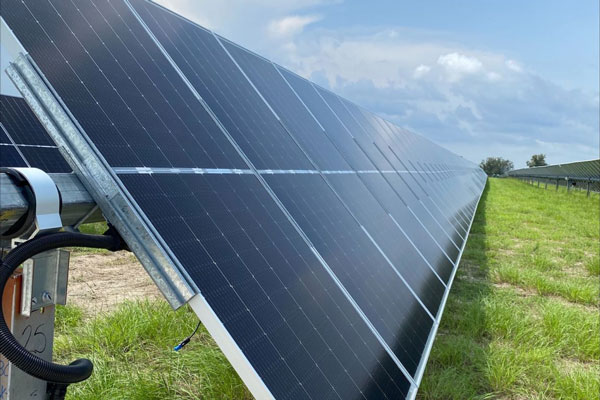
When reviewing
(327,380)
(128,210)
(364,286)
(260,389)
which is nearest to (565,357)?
(364,286)

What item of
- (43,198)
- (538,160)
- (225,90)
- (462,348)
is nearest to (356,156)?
(462,348)

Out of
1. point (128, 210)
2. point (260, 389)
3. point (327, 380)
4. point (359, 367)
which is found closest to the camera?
point (260, 389)

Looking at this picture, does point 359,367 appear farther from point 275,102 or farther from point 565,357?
point 565,357

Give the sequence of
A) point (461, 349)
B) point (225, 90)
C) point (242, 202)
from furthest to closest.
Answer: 1. point (461, 349)
2. point (225, 90)
3. point (242, 202)

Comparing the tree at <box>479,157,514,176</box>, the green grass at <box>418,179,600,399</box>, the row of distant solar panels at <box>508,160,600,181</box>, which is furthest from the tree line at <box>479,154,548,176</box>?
Result: the green grass at <box>418,179,600,399</box>

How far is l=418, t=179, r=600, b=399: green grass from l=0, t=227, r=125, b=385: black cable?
3.87m

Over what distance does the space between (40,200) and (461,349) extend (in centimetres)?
525

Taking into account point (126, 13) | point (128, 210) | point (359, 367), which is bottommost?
point (359, 367)

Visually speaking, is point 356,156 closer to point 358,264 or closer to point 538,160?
point 358,264

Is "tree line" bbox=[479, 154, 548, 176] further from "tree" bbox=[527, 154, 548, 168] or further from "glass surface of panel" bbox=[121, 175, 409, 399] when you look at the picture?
"glass surface of panel" bbox=[121, 175, 409, 399]

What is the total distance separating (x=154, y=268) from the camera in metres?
2.32

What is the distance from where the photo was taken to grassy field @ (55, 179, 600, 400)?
17.2 feet

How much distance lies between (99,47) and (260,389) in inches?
85.3

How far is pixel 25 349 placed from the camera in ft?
7.18
